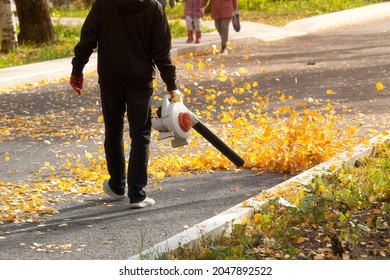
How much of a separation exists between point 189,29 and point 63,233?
15029 millimetres

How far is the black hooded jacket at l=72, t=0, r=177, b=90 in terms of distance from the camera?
25.5 feet

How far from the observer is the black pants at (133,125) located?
7.89 meters

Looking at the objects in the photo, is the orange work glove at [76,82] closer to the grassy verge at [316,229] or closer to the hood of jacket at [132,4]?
the hood of jacket at [132,4]

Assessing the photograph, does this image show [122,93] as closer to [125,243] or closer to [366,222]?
[125,243]

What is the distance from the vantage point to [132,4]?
7.71 metres

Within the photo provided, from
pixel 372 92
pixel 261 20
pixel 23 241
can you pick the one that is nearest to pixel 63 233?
pixel 23 241

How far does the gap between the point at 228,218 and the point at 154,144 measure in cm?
444

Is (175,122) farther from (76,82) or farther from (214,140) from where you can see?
(76,82)

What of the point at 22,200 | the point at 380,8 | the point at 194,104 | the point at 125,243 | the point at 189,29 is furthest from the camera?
the point at 380,8

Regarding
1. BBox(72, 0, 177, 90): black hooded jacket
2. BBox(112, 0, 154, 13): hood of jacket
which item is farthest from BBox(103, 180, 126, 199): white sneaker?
BBox(112, 0, 154, 13): hood of jacket

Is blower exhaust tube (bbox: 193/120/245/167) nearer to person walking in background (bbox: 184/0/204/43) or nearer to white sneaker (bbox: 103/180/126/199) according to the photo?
white sneaker (bbox: 103/180/126/199)

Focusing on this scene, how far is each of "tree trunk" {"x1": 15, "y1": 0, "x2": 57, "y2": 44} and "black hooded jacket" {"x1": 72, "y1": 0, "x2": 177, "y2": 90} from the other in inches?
611

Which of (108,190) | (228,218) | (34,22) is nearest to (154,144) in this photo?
(108,190)

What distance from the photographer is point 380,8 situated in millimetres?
32938
